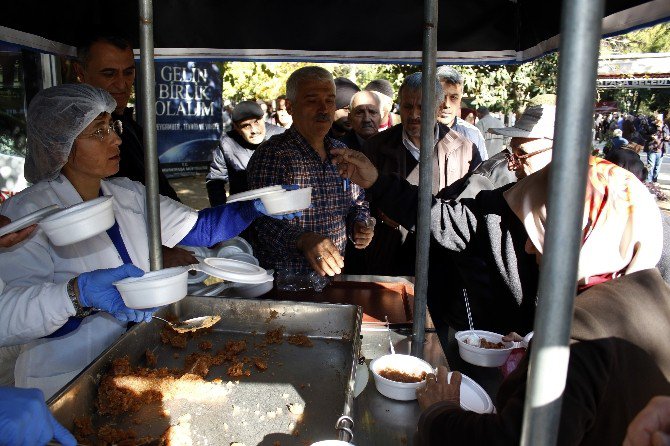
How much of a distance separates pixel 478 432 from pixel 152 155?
1.15 meters

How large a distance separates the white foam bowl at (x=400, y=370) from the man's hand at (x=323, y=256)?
0.59m

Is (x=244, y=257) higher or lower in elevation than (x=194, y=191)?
higher

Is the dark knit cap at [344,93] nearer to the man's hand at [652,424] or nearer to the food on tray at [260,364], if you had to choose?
the food on tray at [260,364]

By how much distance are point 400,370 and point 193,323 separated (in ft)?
2.37

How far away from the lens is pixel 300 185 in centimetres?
261

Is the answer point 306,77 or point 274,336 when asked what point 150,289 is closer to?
point 274,336

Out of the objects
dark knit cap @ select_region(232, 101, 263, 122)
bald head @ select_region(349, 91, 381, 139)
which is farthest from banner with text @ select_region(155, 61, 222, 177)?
bald head @ select_region(349, 91, 381, 139)

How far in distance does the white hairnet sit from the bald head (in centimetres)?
294

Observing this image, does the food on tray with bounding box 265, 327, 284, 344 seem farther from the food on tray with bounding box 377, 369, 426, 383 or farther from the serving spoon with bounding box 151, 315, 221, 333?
the food on tray with bounding box 377, 369, 426, 383

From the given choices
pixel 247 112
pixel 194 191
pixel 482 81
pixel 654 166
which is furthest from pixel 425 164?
pixel 654 166

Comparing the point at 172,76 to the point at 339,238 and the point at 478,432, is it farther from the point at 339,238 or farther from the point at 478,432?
the point at 478,432

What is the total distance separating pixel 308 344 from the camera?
5.63ft

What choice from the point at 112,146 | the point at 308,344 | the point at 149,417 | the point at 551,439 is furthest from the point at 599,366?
the point at 112,146

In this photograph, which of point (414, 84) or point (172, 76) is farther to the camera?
point (172, 76)
